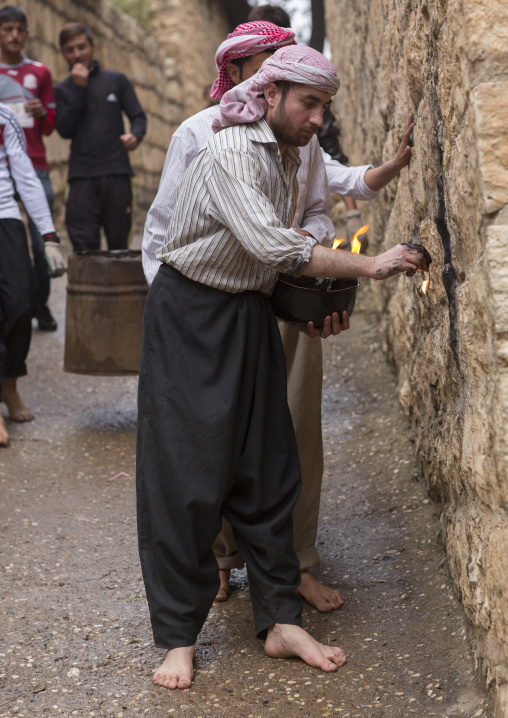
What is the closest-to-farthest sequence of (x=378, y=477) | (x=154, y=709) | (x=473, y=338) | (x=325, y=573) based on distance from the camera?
(x=473, y=338)
(x=154, y=709)
(x=325, y=573)
(x=378, y=477)

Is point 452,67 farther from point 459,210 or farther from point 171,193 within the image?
point 171,193

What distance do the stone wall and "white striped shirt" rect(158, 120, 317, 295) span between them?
1.38ft

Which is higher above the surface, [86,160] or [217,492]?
[86,160]

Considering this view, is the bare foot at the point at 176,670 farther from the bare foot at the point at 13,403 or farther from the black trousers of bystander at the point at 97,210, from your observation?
the black trousers of bystander at the point at 97,210

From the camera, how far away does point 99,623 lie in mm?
2678

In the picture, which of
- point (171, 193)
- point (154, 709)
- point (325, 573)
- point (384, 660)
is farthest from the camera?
point (325, 573)

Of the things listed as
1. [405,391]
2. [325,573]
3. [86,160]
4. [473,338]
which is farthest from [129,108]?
[473,338]

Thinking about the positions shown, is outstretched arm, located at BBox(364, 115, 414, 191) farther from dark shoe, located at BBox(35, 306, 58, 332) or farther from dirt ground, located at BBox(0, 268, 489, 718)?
dark shoe, located at BBox(35, 306, 58, 332)

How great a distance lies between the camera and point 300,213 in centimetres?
268

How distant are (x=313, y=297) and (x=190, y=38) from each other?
13485mm

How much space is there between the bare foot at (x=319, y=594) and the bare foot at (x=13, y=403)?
7.52ft

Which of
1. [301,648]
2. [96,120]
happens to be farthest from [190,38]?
[301,648]

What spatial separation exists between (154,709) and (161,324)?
3.25 ft

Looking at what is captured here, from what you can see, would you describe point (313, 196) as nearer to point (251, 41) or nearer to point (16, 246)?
point (251, 41)
